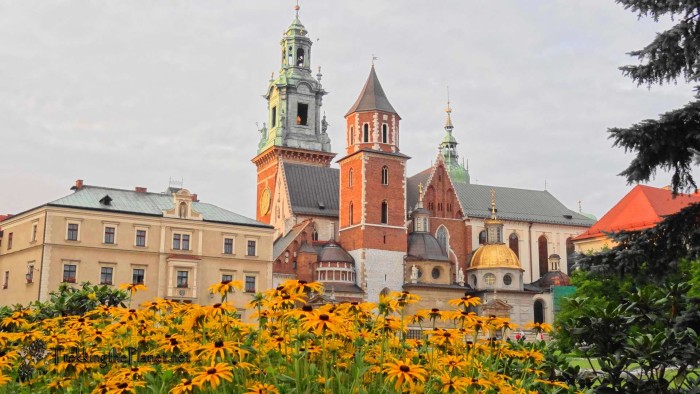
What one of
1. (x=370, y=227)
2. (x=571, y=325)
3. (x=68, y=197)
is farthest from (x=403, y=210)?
(x=571, y=325)

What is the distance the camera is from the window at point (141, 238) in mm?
46500

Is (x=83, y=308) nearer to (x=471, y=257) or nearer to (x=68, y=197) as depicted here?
(x=68, y=197)

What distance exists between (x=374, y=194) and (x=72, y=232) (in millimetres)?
23859

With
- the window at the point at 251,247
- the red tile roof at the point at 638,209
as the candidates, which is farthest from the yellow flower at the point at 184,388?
the red tile roof at the point at 638,209

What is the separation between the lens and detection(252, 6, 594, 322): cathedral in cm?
5941

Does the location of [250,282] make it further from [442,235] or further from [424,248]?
Result: [442,235]

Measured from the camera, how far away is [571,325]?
331 inches

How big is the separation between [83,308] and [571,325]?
9418 mm

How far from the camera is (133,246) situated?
46.3 m

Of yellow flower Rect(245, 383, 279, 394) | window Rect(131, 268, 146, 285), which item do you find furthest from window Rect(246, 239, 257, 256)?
yellow flower Rect(245, 383, 279, 394)

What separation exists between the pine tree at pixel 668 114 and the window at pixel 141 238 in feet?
126

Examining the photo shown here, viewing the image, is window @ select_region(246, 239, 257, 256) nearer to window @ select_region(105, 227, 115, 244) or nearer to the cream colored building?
the cream colored building

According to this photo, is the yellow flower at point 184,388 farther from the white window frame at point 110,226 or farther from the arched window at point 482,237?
the arched window at point 482,237

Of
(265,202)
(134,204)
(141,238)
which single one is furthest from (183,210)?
(265,202)
